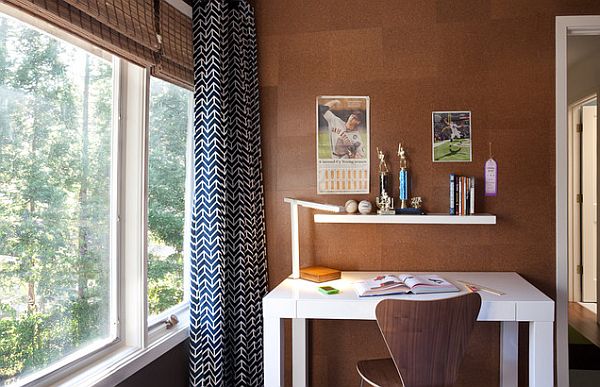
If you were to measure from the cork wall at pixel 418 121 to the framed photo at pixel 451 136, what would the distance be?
0.04 metres

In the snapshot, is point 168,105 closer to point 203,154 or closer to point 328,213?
point 203,154

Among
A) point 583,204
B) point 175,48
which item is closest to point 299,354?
point 175,48

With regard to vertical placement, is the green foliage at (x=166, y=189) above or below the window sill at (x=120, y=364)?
above

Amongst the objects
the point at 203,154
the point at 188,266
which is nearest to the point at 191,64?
the point at 203,154

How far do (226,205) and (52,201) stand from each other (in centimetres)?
90

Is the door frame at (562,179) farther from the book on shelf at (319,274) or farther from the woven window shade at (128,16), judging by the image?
the woven window shade at (128,16)

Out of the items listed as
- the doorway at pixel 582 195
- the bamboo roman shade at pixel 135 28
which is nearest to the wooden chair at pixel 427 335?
the bamboo roman shade at pixel 135 28

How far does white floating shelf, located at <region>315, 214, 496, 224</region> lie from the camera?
Result: 7.49 feet

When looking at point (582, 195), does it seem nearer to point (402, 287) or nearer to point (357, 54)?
point (357, 54)

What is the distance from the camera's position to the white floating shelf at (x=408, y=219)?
7.49ft

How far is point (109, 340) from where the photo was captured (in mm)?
1752

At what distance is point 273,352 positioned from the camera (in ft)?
6.28

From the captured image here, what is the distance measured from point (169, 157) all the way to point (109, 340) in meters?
0.87

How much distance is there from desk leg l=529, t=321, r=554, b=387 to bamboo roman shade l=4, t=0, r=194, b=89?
1.94 m
